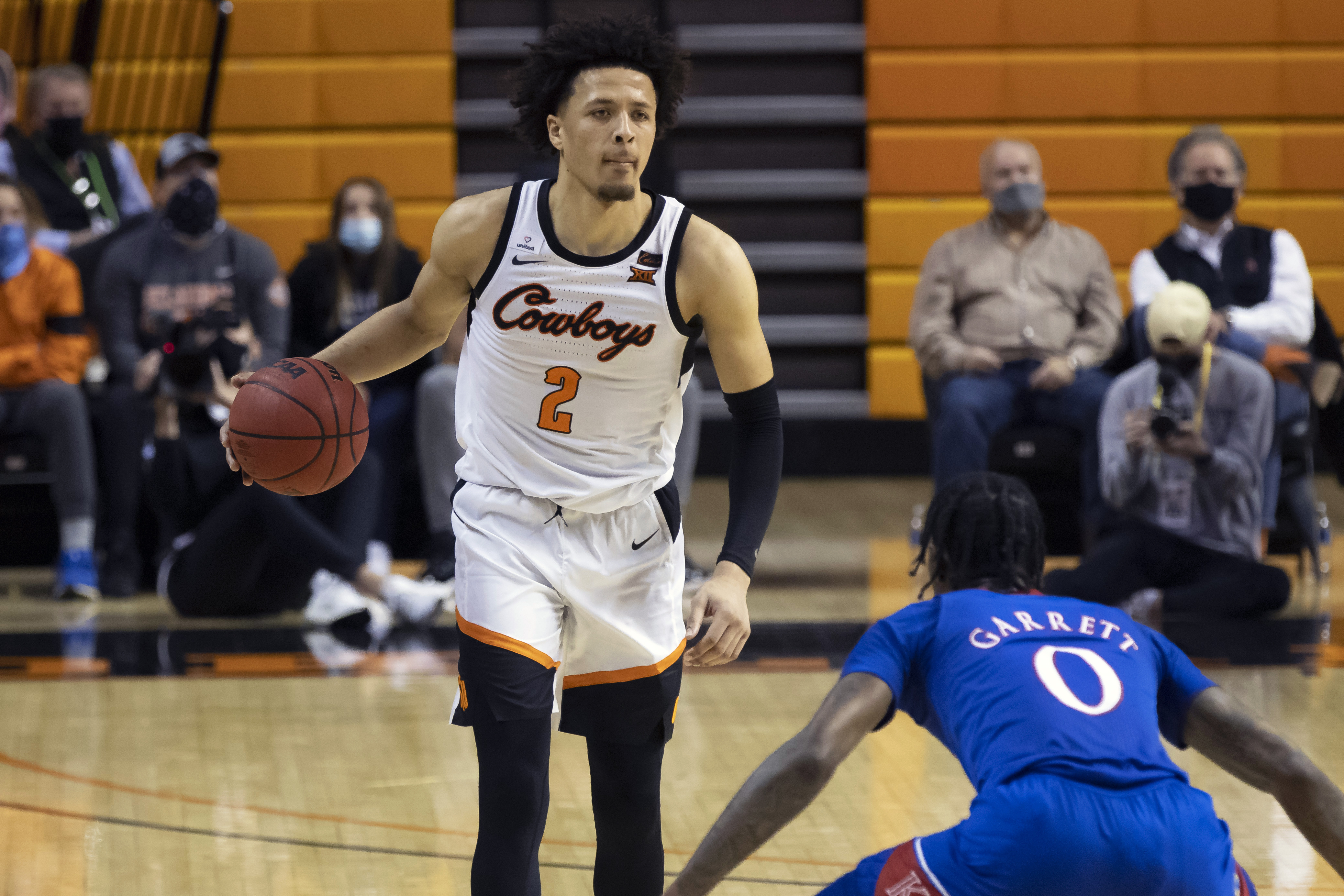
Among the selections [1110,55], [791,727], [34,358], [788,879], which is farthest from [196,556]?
[1110,55]

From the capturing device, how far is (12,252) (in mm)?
5738

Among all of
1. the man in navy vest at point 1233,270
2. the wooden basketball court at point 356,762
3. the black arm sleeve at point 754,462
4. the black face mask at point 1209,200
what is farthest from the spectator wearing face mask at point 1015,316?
the black arm sleeve at point 754,462

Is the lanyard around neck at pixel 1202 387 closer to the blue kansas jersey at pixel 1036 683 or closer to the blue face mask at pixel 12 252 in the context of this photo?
the blue kansas jersey at pixel 1036 683

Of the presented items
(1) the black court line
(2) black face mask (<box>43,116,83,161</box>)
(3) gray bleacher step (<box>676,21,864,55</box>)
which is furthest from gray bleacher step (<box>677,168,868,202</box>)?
(1) the black court line

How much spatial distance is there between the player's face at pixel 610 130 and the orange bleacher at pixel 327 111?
20.1 feet

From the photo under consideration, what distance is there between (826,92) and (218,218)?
3.99m

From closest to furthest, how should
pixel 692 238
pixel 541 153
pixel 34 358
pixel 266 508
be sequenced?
pixel 692 238 → pixel 541 153 → pixel 266 508 → pixel 34 358

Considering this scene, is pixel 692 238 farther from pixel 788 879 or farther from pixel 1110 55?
pixel 1110 55

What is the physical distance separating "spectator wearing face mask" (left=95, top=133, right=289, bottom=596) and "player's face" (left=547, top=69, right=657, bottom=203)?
11.5 feet

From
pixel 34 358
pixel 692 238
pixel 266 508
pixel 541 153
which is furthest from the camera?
pixel 34 358

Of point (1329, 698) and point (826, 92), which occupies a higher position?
point (826, 92)

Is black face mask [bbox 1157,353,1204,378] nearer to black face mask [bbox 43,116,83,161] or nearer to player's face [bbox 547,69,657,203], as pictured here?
player's face [bbox 547,69,657,203]

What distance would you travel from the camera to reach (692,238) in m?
2.36

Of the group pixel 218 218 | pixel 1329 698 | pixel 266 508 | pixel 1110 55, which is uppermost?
pixel 1110 55
